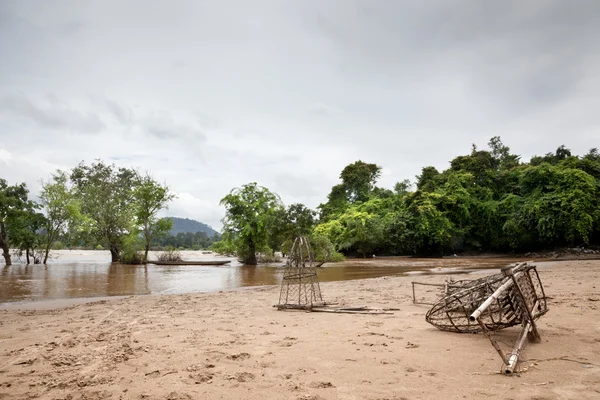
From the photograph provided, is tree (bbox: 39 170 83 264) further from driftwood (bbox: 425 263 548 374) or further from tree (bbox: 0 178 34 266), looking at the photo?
driftwood (bbox: 425 263 548 374)

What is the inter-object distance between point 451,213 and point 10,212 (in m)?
44.0

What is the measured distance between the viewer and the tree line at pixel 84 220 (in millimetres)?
30984

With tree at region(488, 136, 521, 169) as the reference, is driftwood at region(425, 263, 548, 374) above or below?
below

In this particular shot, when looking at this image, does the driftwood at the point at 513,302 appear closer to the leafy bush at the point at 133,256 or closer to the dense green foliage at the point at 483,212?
the dense green foliage at the point at 483,212

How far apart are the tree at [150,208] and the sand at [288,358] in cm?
2968

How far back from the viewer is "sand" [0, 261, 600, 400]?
4207mm

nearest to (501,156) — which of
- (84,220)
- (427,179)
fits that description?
(427,179)

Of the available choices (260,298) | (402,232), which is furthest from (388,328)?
(402,232)

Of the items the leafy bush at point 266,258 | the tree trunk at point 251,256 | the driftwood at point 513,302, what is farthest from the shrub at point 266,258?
the driftwood at point 513,302

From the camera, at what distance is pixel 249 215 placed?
1362 inches

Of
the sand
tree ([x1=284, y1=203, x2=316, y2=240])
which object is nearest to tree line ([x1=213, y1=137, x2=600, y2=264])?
tree ([x1=284, y1=203, x2=316, y2=240])

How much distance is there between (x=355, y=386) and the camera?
429cm

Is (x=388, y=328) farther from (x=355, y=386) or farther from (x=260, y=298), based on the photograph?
(x=260, y=298)

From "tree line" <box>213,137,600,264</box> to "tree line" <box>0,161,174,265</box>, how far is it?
8.27 metres
